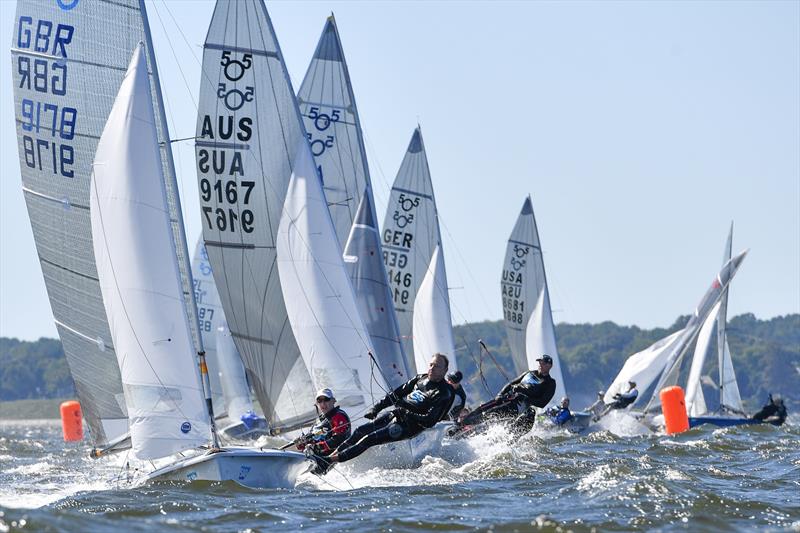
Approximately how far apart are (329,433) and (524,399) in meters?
4.22

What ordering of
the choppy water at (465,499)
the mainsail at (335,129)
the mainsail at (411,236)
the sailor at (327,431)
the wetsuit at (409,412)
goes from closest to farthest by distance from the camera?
the choppy water at (465,499), the sailor at (327,431), the wetsuit at (409,412), the mainsail at (335,129), the mainsail at (411,236)

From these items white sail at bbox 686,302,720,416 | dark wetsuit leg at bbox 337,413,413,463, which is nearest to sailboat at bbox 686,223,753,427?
white sail at bbox 686,302,720,416

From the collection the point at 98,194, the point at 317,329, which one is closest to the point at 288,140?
the point at 317,329

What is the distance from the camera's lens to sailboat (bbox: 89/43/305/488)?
12555mm

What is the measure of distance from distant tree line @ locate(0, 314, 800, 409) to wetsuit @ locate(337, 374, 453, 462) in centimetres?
7890

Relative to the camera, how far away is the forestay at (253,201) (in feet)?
54.9

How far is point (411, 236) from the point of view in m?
28.1

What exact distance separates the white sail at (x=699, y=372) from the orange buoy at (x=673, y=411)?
20.6ft

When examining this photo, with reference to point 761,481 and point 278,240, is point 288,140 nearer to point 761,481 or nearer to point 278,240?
point 278,240

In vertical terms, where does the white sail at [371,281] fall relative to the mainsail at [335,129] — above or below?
below

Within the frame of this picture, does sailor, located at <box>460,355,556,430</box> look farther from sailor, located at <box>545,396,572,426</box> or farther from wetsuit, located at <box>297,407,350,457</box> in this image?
sailor, located at <box>545,396,572,426</box>

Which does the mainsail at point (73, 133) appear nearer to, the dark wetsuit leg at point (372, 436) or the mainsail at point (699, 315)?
the dark wetsuit leg at point (372, 436)

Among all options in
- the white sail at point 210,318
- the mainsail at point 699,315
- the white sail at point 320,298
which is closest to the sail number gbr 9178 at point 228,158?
the white sail at point 320,298

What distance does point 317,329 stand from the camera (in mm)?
16344
